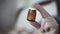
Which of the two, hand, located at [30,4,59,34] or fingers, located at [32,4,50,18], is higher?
fingers, located at [32,4,50,18]

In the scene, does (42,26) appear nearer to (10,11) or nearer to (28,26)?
(28,26)

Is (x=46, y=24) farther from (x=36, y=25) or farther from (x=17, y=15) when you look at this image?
(x=17, y=15)

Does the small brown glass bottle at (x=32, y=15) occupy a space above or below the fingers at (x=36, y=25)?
above

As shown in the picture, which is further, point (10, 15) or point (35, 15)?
point (10, 15)

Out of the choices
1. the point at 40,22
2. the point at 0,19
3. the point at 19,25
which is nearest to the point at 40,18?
the point at 40,22

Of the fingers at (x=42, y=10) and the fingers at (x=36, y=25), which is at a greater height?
the fingers at (x=42, y=10)
